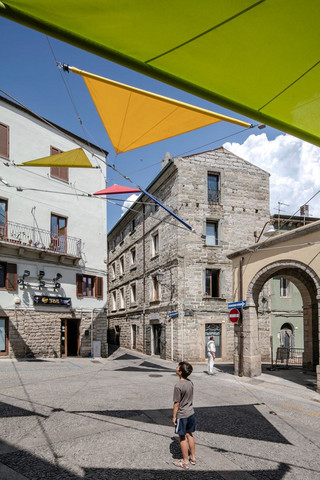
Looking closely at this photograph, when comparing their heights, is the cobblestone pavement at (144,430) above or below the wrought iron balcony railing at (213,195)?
below

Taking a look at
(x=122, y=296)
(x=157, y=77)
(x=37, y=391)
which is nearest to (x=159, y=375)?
(x=37, y=391)

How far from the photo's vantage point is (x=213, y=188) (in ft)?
79.2

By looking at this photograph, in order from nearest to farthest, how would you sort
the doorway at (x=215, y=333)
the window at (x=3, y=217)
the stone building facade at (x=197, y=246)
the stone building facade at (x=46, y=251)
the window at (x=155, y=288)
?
the window at (x=3, y=217), the stone building facade at (x=46, y=251), the stone building facade at (x=197, y=246), the doorway at (x=215, y=333), the window at (x=155, y=288)

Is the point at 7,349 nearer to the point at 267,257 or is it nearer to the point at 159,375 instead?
the point at 159,375

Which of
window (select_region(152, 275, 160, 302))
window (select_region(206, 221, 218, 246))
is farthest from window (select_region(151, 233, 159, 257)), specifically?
window (select_region(206, 221, 218, 246))

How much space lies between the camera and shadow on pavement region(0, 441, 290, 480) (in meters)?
5.30

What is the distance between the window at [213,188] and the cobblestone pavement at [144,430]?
12953mm

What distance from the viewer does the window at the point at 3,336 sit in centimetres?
1881

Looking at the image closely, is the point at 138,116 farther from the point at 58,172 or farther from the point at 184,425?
the point at 58,172

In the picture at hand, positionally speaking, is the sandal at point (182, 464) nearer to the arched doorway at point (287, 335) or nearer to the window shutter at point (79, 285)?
the window shutter at point (79, 285)

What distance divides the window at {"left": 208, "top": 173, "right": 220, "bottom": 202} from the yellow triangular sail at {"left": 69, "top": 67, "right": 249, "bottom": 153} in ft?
46.4

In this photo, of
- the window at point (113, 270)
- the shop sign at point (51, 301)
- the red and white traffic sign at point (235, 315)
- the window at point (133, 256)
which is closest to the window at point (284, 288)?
the red and white traffic sign at point (235, 315)

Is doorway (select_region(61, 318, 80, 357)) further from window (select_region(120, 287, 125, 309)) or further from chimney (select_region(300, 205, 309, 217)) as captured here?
chimney (select_region(300, 205, 309, 217))

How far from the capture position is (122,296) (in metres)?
34.4
